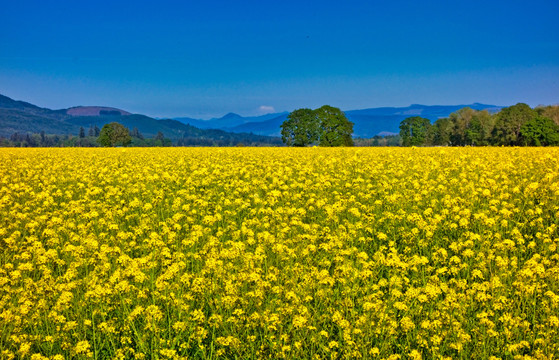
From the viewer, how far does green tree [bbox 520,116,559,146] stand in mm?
66250

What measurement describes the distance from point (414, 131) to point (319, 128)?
38.1m

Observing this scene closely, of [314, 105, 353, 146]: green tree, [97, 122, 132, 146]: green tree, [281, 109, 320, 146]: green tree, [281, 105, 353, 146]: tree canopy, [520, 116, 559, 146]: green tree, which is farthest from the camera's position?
[97, 122, 132, 146]: green tree

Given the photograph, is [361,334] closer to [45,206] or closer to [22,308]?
[22,308]

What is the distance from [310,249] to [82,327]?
329 cm

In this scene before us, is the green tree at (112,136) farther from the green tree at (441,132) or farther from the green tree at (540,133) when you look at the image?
the green tree at (540,133)

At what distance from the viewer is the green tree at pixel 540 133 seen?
66250mm

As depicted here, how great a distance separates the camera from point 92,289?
4711mm

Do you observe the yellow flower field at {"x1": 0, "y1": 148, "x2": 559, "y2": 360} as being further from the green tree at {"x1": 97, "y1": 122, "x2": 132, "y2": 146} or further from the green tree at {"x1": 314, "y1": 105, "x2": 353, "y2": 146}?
the green tree at {"x1": 97, "y1": 122, "x2": 132, "y2": 146}

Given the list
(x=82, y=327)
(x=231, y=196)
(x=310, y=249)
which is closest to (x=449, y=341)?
(x=310, y=249)

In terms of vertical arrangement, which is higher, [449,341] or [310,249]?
[310,249]

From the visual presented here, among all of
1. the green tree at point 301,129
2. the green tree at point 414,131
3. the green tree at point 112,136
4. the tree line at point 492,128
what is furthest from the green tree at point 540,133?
the green tree at point 112,136

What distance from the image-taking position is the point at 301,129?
8244 cm

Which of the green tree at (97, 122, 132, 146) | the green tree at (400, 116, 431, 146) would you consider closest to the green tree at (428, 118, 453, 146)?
the green tree at (400, 116, 431, 146)

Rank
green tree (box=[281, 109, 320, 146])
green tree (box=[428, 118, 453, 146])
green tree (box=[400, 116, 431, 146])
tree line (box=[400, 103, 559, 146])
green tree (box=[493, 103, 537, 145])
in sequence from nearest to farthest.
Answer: tree line (box=[400, 103, 559, 146]), green tree (box=[493, 103, 537, 145]), green tree (box=[281, 109, 320, 146]), green tree (box=[400, 116, 431, 146]), green tree (box=[428, 118, 453, 146])
